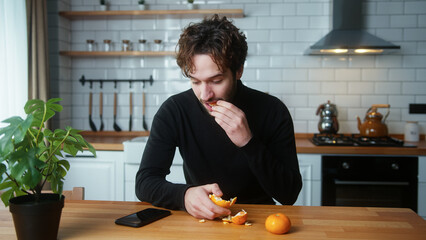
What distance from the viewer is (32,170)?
1057 millimetres

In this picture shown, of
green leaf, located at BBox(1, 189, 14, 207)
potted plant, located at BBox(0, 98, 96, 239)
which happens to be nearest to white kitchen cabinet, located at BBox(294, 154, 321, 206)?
potted plant, located at BBox(0, 98, 96, 239)

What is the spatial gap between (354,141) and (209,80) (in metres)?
1.98

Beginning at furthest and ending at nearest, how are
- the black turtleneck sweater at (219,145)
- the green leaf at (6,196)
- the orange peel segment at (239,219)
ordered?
the black turtleneck sweater at (219,145) < the orange peel segment at (239,219) < the green leaf at (6,196)

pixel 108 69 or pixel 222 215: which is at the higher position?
pixel 108 69

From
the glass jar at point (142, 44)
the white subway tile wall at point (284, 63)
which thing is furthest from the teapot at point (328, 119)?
the glass jar at point (142, 44)

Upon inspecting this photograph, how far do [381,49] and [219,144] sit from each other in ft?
Answer: 6.66

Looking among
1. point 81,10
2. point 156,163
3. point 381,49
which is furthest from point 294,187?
point 81,10

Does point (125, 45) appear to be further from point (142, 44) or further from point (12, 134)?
point (12, 134)

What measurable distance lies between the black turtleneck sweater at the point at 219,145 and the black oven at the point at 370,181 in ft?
4.32

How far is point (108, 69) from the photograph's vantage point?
12.7 feet

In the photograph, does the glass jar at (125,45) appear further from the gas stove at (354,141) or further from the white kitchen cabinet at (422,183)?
the white kitchen cabinet at (422,183)

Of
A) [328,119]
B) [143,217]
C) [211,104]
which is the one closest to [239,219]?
[143,217]

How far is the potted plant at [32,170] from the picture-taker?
1048 mm

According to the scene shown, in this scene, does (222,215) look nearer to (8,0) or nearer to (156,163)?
(156,163)
